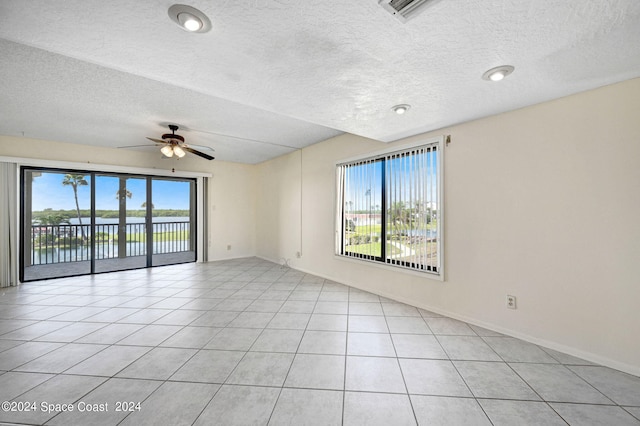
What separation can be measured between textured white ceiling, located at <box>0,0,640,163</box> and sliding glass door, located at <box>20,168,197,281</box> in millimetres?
2604

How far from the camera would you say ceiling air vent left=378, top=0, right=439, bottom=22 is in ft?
3.79

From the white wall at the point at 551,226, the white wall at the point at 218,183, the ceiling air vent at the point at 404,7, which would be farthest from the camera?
the white wall at the point at 218,183

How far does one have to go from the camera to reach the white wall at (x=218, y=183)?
4.53 m

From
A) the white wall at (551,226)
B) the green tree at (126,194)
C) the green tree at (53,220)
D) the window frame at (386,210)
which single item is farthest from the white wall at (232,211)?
the white wall at (551,226)

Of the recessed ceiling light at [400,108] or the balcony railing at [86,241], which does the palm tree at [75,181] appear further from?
the recessed ceiling light at [400,108]

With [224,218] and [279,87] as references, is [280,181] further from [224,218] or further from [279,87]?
[279,87]

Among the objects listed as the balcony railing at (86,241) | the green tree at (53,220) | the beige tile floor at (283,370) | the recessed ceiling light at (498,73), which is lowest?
the beige tile floor at (283,370)

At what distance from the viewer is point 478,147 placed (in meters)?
2.60

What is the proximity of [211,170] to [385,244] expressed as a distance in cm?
483

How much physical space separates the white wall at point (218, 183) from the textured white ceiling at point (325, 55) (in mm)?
2002

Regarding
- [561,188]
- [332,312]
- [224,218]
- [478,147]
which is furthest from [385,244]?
[224,218]

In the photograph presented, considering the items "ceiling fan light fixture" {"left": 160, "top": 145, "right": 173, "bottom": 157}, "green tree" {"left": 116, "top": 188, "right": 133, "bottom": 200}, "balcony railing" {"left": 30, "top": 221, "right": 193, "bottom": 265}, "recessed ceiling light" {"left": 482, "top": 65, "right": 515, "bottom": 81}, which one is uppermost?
"recessed ceiling light" {"left": 482, "top": 65, "right": 515, "bottom": 81}

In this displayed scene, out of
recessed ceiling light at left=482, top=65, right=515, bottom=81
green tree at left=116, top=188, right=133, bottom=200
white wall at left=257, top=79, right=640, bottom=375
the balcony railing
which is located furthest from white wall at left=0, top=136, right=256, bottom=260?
recessed ceiling light at left=482, top=65, right=515, bottom=81

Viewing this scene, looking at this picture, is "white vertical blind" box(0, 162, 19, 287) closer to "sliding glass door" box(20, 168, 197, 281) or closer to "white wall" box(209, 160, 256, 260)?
"sliding glass door" box(20, 168, 197, 281)
